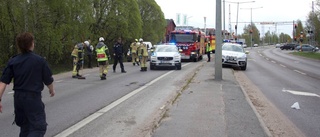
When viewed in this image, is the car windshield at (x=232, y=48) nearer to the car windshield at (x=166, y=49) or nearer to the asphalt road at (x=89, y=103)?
the car windshield at (x=166, y=49)

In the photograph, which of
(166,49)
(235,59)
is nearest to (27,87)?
(166,49)

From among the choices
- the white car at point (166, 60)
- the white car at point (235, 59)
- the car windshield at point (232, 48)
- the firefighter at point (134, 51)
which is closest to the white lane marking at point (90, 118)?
the white car at point (166, 60)

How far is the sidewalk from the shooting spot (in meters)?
6.88

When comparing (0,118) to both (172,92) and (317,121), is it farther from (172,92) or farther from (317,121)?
(317,121)

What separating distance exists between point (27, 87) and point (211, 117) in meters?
4.39

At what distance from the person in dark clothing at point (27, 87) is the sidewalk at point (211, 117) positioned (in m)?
2.42

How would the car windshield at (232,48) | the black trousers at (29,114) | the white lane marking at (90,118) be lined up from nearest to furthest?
the black trousers at (29,114)
the white lane marking at (90,118)
the car windshield at (232,48)

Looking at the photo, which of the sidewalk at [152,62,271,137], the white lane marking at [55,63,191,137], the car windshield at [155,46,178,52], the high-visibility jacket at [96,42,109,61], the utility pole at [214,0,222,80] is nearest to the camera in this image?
the sidewalk at [152,62,271,137]

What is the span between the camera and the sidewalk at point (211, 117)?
6875 mm

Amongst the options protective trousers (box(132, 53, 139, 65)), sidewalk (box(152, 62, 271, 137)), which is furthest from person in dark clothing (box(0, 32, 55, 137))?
protective trousers (box(132, 53, 139, 65))

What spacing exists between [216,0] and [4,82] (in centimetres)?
1150

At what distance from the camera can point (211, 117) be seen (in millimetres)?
8172

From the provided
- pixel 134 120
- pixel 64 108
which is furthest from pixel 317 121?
pixel 64 108

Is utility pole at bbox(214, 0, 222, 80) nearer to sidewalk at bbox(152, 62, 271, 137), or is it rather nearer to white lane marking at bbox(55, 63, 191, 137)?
sidewalk at bbox(152, 62, 271, 137)
